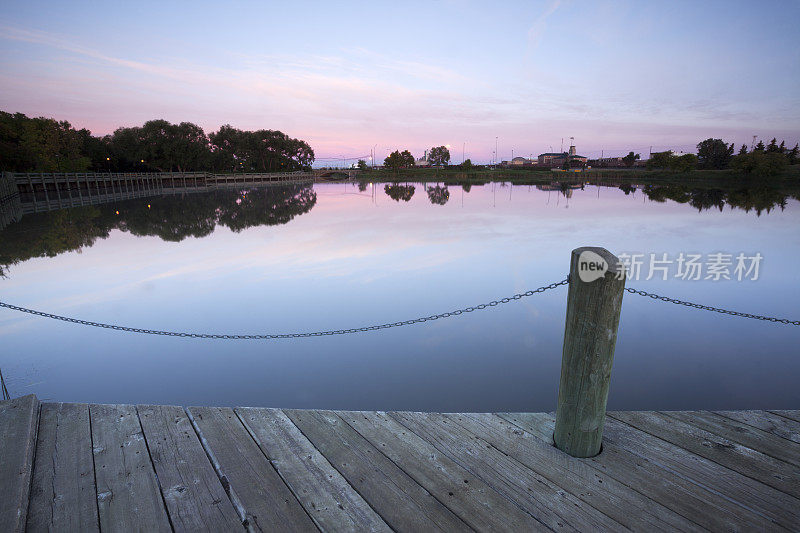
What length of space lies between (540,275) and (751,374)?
6.08m

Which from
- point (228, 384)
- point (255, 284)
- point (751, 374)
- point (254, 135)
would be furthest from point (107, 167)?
point (751, 374)

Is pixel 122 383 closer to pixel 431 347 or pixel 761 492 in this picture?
pixel 431 347

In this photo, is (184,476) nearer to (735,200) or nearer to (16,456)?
(16,456)

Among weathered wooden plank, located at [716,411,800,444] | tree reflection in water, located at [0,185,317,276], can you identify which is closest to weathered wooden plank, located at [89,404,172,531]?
weathered wooden plank, located at [716,411,800,444]

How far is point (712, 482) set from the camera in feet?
8.67

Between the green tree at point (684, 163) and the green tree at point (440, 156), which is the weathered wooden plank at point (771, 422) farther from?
the green tree at point (440, 156)

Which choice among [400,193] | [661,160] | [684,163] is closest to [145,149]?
[400,193]

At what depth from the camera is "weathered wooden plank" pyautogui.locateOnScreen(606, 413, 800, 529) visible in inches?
94.6

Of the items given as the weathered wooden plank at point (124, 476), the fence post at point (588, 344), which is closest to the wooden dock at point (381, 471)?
the weathered wooden plank at point (124, 476)

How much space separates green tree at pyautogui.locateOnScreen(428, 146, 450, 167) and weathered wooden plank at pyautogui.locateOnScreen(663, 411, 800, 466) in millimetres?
174995

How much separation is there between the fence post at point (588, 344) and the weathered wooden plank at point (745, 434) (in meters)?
1.13

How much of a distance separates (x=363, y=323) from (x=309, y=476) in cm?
527

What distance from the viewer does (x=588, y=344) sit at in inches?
105

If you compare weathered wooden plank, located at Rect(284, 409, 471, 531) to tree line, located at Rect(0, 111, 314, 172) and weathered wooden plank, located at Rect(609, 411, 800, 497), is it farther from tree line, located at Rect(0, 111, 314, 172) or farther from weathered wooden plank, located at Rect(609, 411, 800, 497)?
tree line, located at Rect(0, 111, 314, 172)
